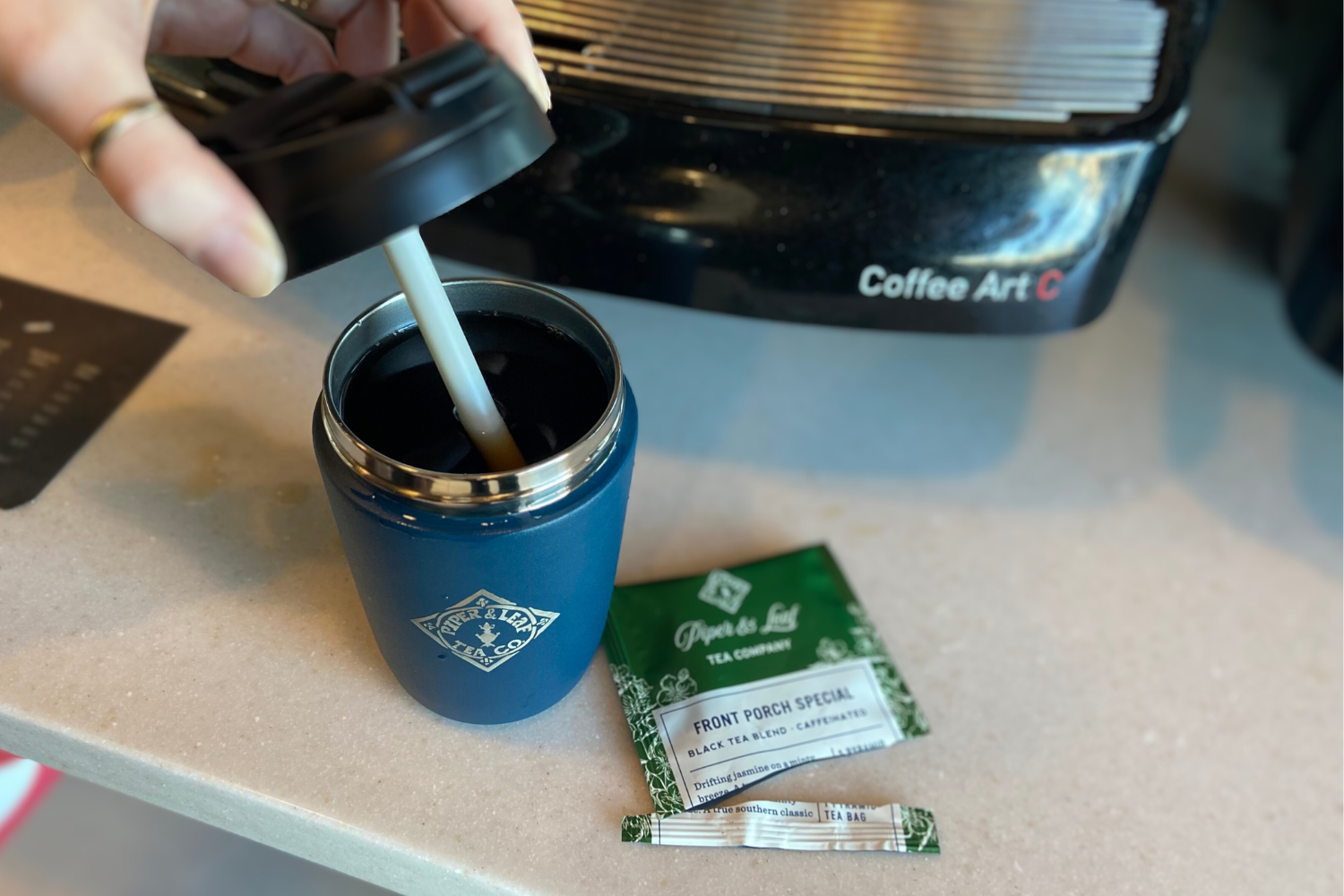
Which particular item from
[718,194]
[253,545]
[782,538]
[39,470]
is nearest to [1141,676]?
[782,538]

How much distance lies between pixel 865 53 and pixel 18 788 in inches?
22.4

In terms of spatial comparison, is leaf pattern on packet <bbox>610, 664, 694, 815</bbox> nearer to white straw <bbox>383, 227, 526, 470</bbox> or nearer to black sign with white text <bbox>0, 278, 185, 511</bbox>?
white straw <bbox>383, 227, 526, 470</bbox>

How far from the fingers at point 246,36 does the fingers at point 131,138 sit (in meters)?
0.14

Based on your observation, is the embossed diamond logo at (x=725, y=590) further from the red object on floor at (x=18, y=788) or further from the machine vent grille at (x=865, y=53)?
the red object on floor at (x=18, y=788)

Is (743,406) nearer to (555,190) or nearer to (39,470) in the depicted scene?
(555,190)

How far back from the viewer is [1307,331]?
564mm

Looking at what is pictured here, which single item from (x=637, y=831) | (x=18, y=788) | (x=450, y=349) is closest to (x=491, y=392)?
(x=450, y=349)

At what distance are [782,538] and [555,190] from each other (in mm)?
191

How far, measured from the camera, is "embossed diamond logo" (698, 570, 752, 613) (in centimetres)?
43

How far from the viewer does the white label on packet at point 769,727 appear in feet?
1.21

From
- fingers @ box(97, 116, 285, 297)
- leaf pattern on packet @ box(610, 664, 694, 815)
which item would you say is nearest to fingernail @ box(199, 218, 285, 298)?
fingers @ box(97, 116, 285, 297)

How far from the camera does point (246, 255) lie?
Answer: 22 centimetres

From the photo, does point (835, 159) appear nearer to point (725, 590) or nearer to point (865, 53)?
point (865, 53)

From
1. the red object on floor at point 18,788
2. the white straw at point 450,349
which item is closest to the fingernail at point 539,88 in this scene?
the white straw at point 450,349
